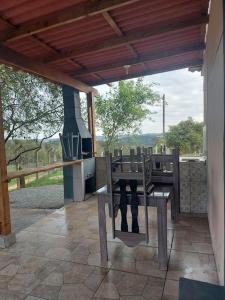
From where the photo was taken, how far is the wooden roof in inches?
99.6

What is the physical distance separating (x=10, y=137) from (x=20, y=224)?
3569 mm

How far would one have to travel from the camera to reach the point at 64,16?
8.40 ft

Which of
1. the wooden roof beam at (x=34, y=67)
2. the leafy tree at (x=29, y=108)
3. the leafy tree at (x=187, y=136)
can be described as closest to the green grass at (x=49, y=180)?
the leafy tree at (x=29, y=108)

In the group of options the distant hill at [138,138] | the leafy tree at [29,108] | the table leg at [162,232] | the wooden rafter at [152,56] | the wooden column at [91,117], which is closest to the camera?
the table leg at [162,232]

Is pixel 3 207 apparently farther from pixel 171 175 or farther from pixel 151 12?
pixel 151 12

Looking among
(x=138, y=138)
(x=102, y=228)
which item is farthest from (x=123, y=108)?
(x=102, y=228)

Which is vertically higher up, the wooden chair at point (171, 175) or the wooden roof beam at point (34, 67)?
the wooden roof beam at point (34, 67)

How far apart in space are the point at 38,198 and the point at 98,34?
13.2 ft

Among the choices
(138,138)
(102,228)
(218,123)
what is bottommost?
(102,228)

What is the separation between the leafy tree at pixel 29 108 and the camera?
20.9 feet

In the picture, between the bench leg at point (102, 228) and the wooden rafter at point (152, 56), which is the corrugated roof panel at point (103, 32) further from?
the bench leg at point (102, 228)

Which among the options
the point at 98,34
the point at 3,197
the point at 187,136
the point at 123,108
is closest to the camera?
the point at 3,197

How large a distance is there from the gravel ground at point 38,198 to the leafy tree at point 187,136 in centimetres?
333

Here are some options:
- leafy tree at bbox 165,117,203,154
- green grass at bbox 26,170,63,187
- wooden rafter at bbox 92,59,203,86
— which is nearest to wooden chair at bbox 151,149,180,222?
wooden rafter at bbox 92,59,203,86
